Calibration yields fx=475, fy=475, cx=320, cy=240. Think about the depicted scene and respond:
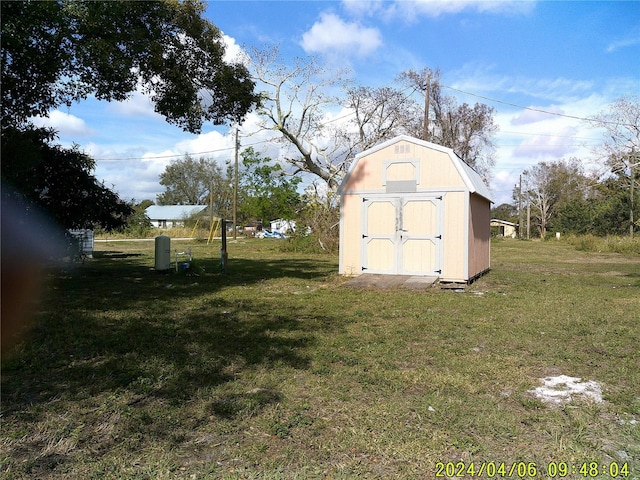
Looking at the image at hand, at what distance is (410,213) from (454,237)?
1181 millimetres

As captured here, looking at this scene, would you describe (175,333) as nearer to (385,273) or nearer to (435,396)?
(435,396)

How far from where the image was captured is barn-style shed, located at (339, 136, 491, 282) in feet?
36.6

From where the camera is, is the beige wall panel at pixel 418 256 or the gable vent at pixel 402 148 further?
the gable vent at pixel 402 148

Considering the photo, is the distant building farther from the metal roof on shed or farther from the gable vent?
the gable vent

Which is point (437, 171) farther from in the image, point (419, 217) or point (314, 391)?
point (314, 391)

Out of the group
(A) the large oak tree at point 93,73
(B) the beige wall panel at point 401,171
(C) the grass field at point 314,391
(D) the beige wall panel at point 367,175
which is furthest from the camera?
(D) the beige wall panel at point 367,175

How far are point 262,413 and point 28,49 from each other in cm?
765

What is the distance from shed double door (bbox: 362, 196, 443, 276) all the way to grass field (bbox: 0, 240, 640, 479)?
3.52 meters

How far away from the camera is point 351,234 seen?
12125mm

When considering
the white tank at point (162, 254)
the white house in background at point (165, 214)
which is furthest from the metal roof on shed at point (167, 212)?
the white tank at point (162, 254)

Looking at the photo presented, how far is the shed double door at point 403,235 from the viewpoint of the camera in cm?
1134

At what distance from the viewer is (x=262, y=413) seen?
345 cm

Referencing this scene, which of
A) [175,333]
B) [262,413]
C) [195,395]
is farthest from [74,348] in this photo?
[262,413]

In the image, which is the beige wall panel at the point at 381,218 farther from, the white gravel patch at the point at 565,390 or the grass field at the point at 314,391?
the white gravel patch at the point at 565,390
